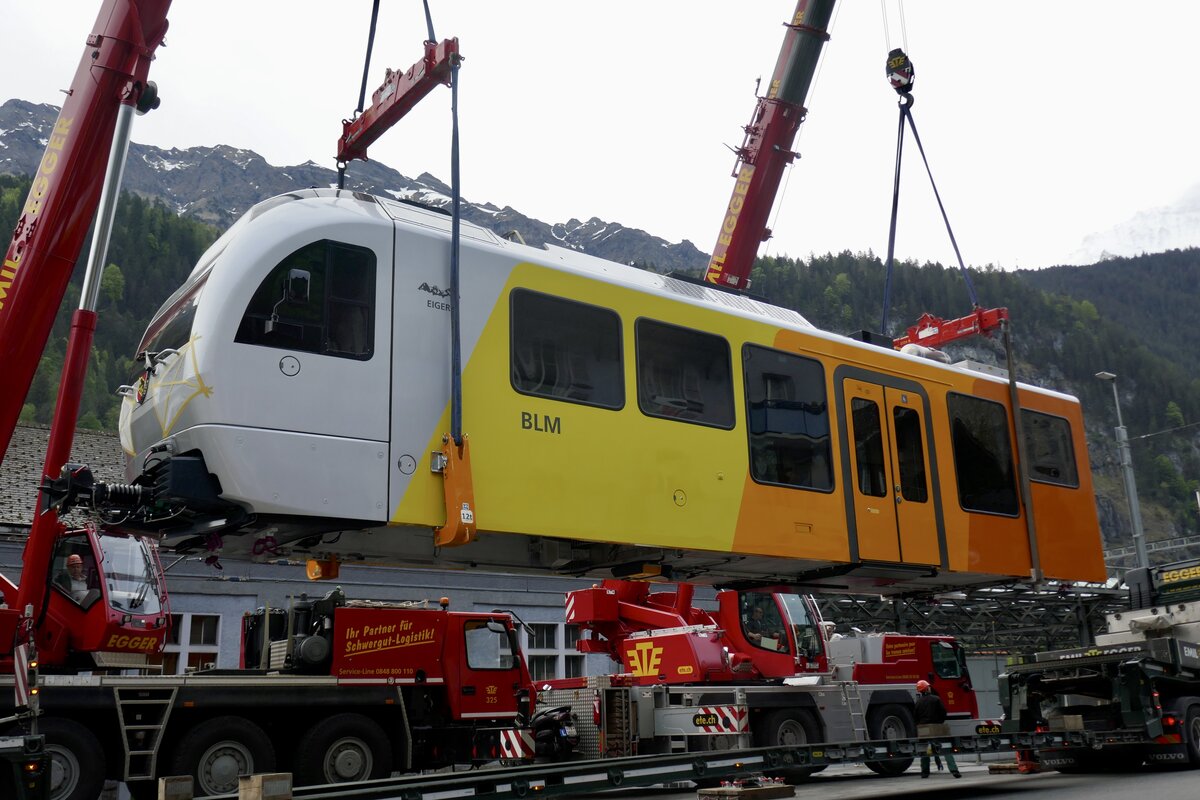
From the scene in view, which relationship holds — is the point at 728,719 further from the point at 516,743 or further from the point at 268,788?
the point at 268,788

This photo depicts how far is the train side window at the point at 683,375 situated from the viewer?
737 cm

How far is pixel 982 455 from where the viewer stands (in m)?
9.62

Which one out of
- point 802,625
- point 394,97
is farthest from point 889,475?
point 802,625

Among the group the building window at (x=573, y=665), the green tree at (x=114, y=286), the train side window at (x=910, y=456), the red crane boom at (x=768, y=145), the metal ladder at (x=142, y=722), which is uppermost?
the green tree at (x=114, y=286)

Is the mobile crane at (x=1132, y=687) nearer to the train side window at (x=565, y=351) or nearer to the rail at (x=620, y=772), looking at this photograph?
the rail at (x=620, y=772)

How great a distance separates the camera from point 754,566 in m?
8.44

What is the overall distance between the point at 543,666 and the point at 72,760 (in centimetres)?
1365

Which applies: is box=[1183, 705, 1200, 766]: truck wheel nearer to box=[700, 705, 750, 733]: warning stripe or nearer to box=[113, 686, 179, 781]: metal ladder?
box=[700, 705, 750, 733]: warning stripe

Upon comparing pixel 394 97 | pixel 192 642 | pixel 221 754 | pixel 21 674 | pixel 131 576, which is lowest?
pixel 221 754

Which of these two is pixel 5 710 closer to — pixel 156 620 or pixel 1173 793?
pixel 156 620

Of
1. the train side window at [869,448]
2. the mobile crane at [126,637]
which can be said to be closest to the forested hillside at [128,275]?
the mobile crane at [126,637]

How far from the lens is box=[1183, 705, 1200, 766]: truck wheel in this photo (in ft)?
42.1

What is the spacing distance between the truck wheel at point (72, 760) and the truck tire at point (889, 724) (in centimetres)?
1081

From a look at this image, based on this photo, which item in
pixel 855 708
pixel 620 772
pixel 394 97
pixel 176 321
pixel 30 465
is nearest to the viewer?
pixel 176 321
